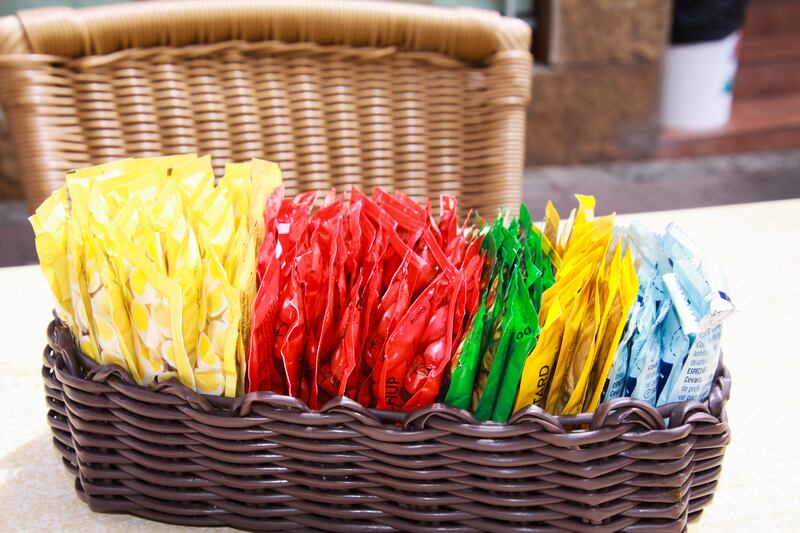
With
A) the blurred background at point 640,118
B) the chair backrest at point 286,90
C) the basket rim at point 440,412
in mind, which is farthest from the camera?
the blurred background at point 640,118

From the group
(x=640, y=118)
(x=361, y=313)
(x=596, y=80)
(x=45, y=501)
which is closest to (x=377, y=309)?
(x=361, y=313)

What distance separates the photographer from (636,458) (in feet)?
1.33

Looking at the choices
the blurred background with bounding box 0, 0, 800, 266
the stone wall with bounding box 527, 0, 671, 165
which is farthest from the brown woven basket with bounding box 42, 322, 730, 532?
the stone wall with bounding box 527, 0, 671, 165

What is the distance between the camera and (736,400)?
61cm

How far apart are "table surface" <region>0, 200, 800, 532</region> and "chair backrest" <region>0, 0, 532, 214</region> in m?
0.19

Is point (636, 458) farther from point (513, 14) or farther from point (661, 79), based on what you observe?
point (661, 79)

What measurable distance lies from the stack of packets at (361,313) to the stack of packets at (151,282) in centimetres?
2

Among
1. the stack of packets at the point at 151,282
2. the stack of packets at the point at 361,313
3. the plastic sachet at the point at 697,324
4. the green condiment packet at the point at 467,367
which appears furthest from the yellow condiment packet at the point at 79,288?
the plastic sachet at the point at 697,324

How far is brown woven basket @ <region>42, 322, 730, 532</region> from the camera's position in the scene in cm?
40

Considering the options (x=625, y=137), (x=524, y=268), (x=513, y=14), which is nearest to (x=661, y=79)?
(x=625, y=137)

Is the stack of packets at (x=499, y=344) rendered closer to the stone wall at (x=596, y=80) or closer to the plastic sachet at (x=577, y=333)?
the plastic sachet at (x=577, y=333)

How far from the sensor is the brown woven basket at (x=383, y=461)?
1.32 ft

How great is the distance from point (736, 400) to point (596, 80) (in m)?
2.46

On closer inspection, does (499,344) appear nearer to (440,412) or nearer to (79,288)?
(440,412)
